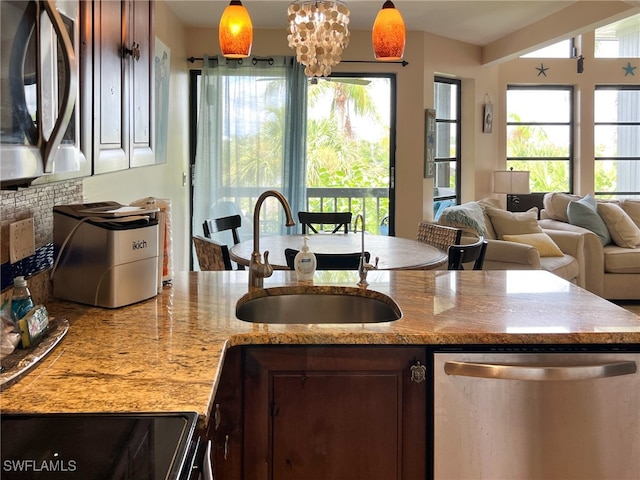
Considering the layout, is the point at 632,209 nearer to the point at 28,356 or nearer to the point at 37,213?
the point at 37,213

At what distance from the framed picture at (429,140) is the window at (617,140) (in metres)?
2.31

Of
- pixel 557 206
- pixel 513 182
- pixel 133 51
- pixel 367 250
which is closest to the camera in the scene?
pixel 133 51

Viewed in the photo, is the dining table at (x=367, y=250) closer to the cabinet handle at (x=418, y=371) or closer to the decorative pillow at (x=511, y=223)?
the cabinet handle at (x=418, y=371)

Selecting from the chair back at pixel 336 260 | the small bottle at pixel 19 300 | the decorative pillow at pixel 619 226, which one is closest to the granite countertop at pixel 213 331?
the small bottle at pixel 19 300

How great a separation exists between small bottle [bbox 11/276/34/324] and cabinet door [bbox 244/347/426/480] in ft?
1.80

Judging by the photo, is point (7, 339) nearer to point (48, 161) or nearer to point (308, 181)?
point (48, 161)

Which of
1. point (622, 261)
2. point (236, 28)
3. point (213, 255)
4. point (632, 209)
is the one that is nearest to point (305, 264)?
point (213, 255)

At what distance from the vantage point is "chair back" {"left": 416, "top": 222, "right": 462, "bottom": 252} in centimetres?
386

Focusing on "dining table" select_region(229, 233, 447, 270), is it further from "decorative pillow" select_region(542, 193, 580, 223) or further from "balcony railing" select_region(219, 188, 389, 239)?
"decorative pillow" select_region(542, 193, 580, 223)

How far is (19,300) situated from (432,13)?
4386mm

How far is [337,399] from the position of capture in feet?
5.31

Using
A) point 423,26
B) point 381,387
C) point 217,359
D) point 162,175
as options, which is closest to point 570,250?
point 423,26

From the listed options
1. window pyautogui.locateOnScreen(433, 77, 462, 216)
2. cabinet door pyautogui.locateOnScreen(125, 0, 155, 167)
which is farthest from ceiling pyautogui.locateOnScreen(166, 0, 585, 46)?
cabinet door pyautogui.locateOnScreen(125, 0, 155, 167)

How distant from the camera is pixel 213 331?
1.61 metres
